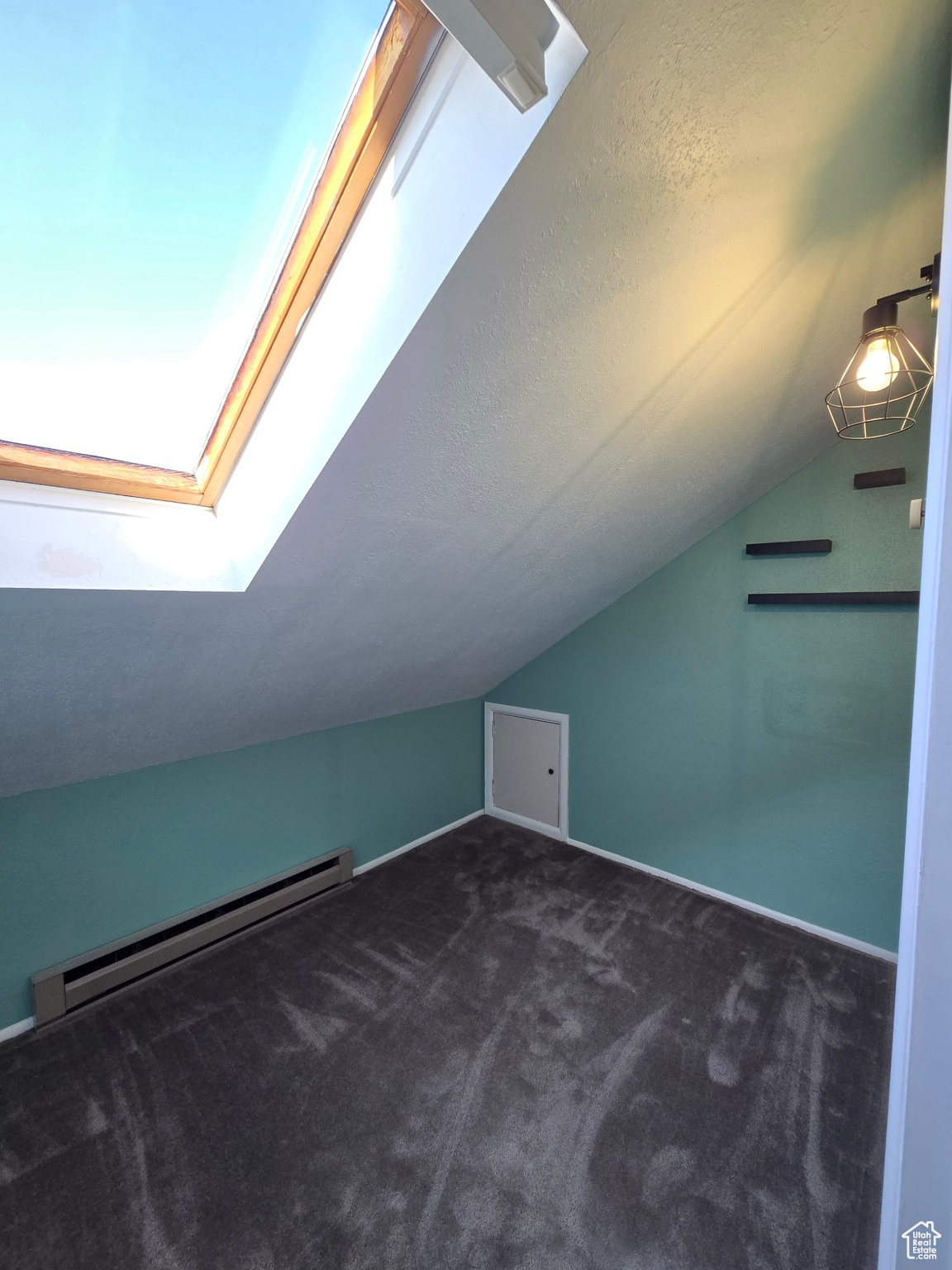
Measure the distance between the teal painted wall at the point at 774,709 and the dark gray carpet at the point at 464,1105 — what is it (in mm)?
Answer: 333

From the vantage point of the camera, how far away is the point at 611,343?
47.1 inches

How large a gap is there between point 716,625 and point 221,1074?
8.38ft

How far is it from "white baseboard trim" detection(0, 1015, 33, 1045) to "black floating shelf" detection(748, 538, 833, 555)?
10.8 feet

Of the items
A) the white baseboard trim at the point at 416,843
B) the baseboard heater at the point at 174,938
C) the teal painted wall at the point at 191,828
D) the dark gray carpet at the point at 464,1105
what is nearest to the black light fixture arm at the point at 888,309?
the dark gray carpet at the point at 464,1105

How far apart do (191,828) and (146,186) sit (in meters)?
2.11

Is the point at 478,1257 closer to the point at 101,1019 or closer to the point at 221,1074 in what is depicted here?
the point at 221,1074

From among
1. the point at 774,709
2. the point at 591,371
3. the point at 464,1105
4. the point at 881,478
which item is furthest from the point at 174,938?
the point at 881,478

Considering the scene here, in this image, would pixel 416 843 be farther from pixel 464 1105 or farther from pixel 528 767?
pixel 464 1105

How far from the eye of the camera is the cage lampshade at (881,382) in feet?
4.05

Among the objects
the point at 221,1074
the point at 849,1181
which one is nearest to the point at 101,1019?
the point at 221,1074

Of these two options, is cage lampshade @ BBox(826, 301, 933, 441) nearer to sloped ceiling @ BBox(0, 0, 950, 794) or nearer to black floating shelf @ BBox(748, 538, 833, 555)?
sloped ceiling @ BBox(0, 0, 950, 794)

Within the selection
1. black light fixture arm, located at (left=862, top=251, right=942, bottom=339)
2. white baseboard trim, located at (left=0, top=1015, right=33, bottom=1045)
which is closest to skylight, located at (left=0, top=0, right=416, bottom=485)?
black light fixture arm, located at (left=862, top=251, right=942, bottom=339)

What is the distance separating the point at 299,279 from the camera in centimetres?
108

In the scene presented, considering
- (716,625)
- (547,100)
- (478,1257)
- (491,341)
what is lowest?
(478,1257)
